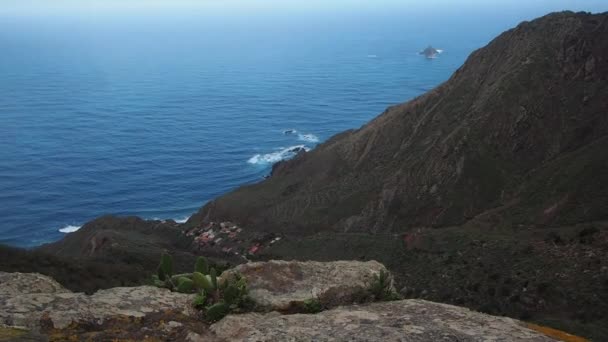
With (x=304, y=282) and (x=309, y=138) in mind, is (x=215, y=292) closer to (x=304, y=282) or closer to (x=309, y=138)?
(x=304, y=282)

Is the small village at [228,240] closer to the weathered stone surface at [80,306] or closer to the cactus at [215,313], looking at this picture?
the weathered stone surface at [80,306]

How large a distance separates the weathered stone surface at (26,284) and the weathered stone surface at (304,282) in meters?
3.53

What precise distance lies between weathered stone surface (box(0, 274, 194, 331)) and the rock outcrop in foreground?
0.01 metres

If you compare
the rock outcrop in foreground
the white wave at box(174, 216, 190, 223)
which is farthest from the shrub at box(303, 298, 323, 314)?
the white wave at box(174, 216, 190, 223)

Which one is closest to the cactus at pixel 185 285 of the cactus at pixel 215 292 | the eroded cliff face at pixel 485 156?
the cactus at pixel 215 292

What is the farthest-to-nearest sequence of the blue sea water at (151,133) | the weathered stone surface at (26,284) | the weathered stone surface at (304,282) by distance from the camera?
the blue sea water at (151,133), the weathered stone surface at (26,284), the weathered stone surface at (304,282)

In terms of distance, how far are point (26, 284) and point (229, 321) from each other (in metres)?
4.59

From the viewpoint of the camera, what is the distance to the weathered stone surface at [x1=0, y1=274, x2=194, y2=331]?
7.48m

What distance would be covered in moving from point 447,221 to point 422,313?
37.6 m

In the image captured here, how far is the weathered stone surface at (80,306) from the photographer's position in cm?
748

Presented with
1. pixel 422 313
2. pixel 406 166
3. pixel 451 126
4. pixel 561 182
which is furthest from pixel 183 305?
pixel 451 126

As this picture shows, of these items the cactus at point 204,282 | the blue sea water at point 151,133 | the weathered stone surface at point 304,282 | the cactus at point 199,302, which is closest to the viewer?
the cactus at point 199,302

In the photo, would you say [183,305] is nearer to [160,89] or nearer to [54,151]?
[54,151]

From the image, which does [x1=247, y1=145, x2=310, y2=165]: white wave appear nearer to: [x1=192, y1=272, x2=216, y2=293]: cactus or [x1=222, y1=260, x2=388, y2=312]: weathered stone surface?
[x1=222, y1=260, x2=388, y2=312]: weathered stone surface
